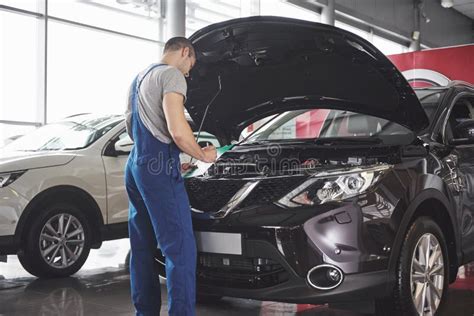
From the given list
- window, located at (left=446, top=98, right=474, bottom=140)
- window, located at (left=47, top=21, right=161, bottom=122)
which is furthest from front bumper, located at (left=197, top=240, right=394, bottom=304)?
window, located at (left=47, top=21, right=161, bottom=122)

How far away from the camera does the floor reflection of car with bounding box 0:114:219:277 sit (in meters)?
4.94

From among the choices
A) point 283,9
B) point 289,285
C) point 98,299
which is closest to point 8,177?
point 98,299

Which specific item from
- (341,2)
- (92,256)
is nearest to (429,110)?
(92,256)

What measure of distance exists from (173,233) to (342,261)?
843 mm

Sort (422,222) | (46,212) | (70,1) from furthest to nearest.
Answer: (70,1) → (46,212) → (422,222)

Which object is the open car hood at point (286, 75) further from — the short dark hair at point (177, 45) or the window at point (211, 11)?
the window at point (211, 11)

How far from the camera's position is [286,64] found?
3914 mm

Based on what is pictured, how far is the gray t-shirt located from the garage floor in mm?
1412

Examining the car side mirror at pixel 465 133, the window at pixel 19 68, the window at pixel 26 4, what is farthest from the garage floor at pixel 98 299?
the window at pixel 26 4

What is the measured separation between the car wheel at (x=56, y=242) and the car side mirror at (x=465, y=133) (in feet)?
10.6

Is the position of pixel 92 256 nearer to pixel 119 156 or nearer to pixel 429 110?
pixel 119 156

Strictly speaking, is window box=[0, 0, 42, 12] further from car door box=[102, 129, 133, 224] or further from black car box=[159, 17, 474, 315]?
black car box=[159, 17, 474, 315]

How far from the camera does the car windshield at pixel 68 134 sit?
18.7ft

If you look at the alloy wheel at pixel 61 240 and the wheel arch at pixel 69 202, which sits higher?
the wheel arch at pixel 69 202
